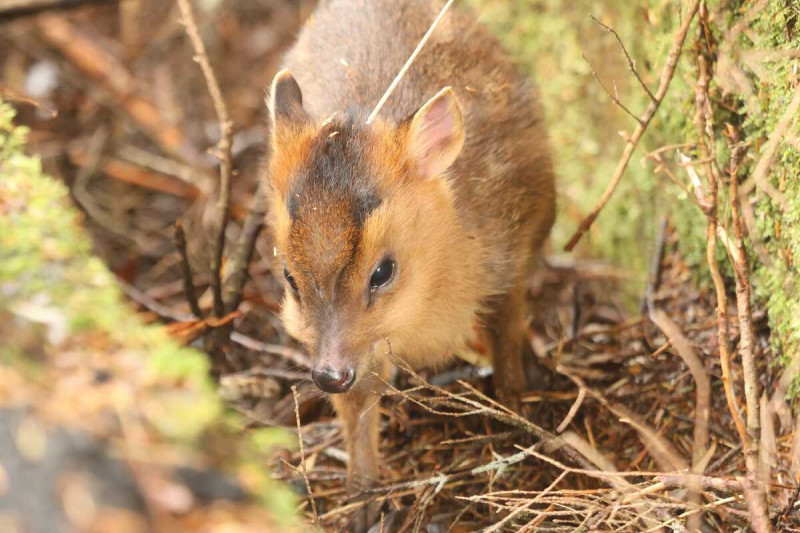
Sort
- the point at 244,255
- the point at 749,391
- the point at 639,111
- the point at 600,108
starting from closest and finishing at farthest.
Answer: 1. the point at 749,391
2. the point at 244,255
3. the point at 639,111
4. the point at 600,108

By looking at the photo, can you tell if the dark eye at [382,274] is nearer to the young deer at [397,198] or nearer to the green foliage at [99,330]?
the young deer at [397,198]

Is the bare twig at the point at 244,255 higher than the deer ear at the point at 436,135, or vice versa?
the deer ear at the point at 436,135

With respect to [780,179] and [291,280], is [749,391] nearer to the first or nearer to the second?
[780,179]

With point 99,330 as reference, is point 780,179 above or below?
above

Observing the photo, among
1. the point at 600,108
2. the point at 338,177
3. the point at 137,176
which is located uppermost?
the point at 600,108

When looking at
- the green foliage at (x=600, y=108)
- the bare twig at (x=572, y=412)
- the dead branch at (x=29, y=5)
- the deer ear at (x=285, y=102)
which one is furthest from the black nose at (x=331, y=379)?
the dead branch at (x=29, y=5)

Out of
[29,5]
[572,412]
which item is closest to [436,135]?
[572,412]

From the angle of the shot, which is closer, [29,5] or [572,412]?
Result: [572,412]

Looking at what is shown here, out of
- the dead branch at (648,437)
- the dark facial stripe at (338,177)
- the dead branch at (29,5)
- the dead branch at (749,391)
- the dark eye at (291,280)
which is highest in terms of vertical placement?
the dead branch at (749,391)

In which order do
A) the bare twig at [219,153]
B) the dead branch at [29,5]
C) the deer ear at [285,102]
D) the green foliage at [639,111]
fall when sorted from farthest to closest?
the dead branch at [29,5], the bare twig at [219,153], the deer ear at [285,102], the green foliage at [639,111]
